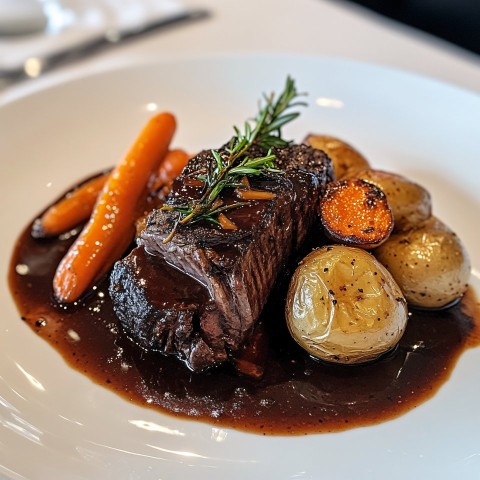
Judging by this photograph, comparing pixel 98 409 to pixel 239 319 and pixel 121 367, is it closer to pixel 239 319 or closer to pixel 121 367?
pixel 121 367

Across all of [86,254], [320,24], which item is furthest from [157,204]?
[320,24]

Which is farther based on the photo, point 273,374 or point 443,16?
point 443,16

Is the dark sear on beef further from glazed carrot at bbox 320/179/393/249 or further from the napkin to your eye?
the napkin

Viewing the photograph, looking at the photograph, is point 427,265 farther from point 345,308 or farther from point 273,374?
point 273,374

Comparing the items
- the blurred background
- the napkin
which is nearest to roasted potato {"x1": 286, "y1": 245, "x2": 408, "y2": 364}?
the napkin

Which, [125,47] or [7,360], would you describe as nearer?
[7,360]

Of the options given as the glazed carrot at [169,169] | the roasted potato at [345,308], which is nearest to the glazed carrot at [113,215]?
the glazed carrot at [169,169]

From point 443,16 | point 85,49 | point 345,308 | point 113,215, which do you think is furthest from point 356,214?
point 443,16
